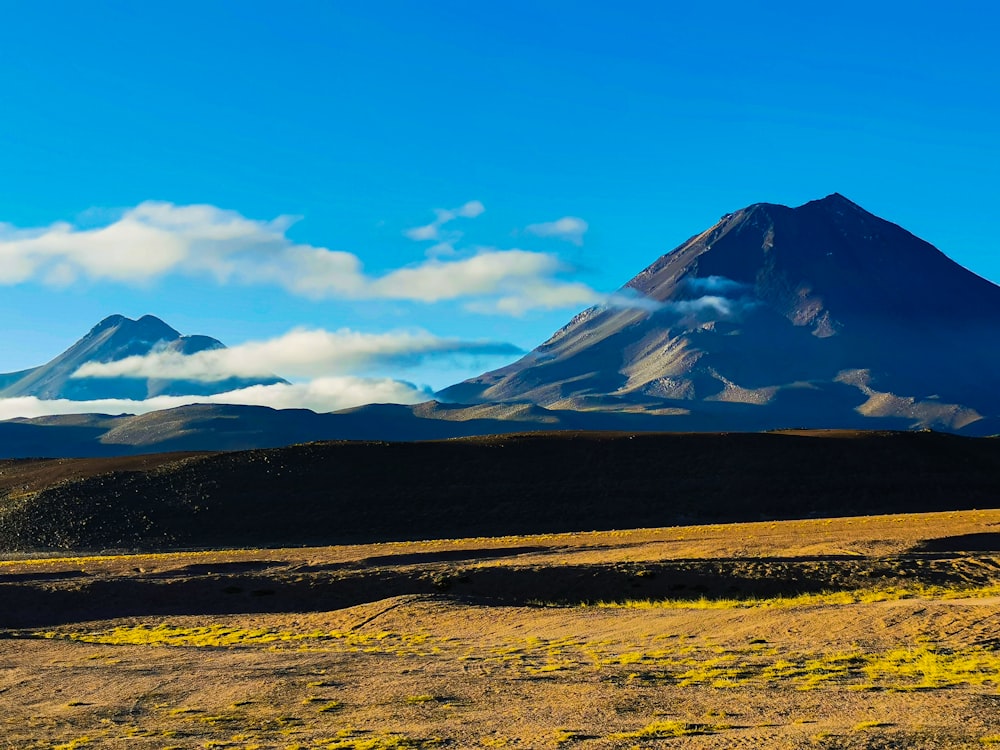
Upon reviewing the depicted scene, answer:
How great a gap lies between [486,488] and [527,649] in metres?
58.9

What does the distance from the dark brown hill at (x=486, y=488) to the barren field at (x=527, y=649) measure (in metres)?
28.1

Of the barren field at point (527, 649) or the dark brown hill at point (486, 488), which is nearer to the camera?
the barren field at point (527, 649)

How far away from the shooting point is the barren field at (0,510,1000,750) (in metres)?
17.6

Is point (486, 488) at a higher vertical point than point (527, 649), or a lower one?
higher

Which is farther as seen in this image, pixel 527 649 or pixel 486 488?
pixel 486 488

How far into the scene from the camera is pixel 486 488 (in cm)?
8494

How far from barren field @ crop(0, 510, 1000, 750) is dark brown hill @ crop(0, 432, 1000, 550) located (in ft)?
92.2

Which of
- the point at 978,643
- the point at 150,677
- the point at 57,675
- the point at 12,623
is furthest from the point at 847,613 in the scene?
the point at 12,623

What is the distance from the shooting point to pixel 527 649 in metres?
26.1

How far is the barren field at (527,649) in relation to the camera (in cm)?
1758

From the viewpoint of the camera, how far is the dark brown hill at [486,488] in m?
77.9

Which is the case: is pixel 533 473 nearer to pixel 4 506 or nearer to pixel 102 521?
pixel 102 521

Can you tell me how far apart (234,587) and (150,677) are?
57.2 feet

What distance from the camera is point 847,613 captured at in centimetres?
2719
